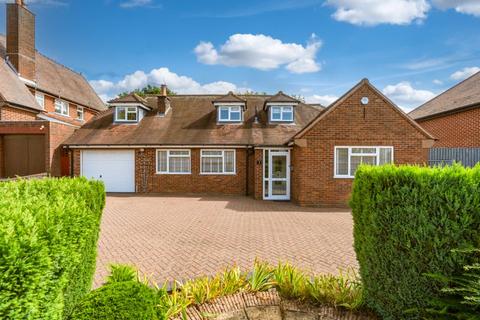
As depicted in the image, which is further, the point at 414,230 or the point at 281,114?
the point at 281,114

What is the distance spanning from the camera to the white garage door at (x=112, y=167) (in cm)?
1652

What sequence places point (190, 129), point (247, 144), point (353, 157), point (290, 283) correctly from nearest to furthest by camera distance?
point (290, 283)
point (353, 157)
point (247, 144)
point (190, 129)

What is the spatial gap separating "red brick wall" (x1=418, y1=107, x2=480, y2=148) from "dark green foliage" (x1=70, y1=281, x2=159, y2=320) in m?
15.5

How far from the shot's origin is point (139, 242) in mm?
7324

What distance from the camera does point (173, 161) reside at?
16.4 m

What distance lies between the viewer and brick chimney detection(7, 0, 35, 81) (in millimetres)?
19531

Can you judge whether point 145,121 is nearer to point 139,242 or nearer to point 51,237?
point 139,242

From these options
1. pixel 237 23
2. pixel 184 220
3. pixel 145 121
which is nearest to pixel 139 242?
pixel 184 220

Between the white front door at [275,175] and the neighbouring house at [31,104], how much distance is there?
1113 cm

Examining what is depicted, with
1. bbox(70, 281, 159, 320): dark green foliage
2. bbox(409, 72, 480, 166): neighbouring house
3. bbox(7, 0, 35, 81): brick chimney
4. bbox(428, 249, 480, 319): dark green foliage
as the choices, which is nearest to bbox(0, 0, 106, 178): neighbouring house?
bbox(7, 0, 35, 81): brick chimney

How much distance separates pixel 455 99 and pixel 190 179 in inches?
650

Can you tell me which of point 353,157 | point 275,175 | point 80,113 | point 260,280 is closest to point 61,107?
point 80,113

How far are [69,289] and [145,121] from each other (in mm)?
15964

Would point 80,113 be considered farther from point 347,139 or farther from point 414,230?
point 414,230
